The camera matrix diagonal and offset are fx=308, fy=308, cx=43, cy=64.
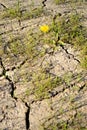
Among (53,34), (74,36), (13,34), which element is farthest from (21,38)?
(74,36)

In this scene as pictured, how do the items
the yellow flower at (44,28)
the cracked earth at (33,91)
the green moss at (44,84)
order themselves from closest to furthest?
the cracked earth at (33,91) < the green moss at (44,84) < the yellow flower at (44,28)

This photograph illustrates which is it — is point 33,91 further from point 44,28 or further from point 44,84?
point 44,28

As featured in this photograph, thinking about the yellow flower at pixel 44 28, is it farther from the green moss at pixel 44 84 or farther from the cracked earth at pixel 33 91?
the green moss at pixel 44 84

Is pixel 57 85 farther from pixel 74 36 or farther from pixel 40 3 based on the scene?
pixel 40 3

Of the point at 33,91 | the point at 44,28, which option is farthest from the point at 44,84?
the point at 44,28

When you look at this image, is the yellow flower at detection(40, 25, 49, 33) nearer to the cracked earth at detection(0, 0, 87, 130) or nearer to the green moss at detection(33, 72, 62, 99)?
the cracked earth at detection(0, 0, 87, 130)

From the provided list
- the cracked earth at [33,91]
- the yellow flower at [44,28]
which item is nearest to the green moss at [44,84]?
the cracked earth at [33,91]

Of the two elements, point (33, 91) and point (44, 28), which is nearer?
point (33, 91)

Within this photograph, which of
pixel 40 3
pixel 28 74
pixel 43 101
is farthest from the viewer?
pixel 40 3

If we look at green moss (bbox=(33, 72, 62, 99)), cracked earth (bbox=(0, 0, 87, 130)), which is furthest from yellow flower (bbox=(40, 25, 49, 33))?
green moss (bbox=(33, 72, 62, 99))
